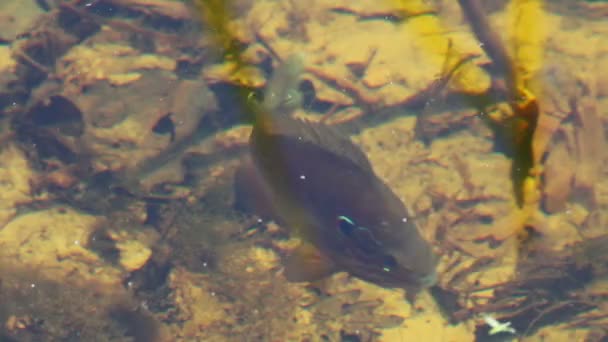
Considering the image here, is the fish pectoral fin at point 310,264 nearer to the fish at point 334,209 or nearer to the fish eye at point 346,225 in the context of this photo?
the fish at point 334,209

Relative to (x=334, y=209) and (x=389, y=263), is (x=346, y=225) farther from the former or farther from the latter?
(x=389, y=263)

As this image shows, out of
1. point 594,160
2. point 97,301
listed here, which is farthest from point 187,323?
point 594,160

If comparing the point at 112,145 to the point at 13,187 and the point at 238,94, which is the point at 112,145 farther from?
the point at 238,94

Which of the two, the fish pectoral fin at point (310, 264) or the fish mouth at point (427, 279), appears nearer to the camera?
the fish mouth at point (427, 279)

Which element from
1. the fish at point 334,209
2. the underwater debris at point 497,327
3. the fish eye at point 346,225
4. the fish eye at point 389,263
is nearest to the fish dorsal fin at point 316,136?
the fish at point 334,209

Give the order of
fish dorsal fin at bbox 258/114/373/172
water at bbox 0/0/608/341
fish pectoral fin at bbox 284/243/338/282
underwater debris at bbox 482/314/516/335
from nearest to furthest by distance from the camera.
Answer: fish dorsal fin at bbox 258/114/373/172, fish pectoral fin at bbox 284/243/338/282, underwater debris at bbox 482/314/516/335, water at bbox 0/0/608/341

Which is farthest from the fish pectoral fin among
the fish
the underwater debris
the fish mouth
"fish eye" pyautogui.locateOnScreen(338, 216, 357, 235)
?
the underwater debris

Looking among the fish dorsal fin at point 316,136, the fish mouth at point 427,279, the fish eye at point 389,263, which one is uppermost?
the fish dorsal fin at point 316,136

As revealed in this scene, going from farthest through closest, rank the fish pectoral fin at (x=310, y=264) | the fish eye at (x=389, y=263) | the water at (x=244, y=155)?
the water at (x=244, y=155) < the fish pectoral fin at (x=310, y=264) < the fish eye at (x=389, y=263)

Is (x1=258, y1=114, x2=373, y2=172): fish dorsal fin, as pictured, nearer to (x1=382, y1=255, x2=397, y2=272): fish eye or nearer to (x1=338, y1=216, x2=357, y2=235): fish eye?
(x1=338, y1=216, x2=357, y2=235): fish eye
